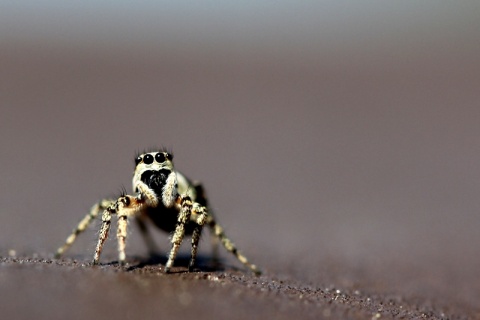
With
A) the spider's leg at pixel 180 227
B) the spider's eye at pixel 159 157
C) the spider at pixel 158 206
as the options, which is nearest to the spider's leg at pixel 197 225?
the spider at pixel 158 206

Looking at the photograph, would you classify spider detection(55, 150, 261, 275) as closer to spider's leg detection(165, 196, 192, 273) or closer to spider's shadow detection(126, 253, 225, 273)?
spider's leg detection(165, 196, 192, 273)

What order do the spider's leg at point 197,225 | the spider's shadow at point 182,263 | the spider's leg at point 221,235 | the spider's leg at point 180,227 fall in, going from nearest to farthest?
the spider's leg at point 180,227
the spider's leg at point 197,225
the spider's shadow at point 182,263
the spider's leg at point 221,235

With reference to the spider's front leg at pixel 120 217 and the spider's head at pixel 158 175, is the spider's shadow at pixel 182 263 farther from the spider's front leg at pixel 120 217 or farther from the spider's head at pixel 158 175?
the spider's head at pixel 158 175

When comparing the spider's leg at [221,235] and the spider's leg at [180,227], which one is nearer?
the spider's leg at [180,227]

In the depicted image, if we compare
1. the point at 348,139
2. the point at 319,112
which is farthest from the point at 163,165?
the point at 319,112

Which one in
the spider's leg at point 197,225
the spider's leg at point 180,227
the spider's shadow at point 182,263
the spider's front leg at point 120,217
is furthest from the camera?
the spider's shadow at point 182,263

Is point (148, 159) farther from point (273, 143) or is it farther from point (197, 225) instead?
point (273, 143)

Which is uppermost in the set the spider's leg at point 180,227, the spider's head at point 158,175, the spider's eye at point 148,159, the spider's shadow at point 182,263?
the spider's eye at point 148,159
